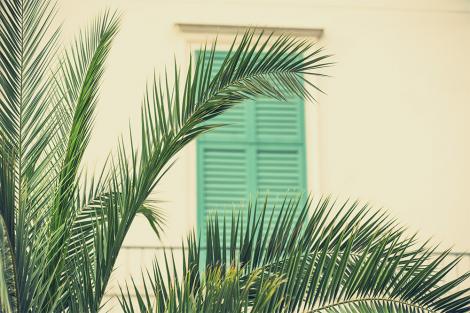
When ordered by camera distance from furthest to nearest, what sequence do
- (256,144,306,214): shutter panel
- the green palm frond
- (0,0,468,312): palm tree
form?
(256,144,306,214): shutter panel, the green palm frond, (0,0,468,312): palm tree

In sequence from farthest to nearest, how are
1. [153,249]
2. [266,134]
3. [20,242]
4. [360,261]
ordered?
[266,134]
[153,249]
[360,261]
[20,242]

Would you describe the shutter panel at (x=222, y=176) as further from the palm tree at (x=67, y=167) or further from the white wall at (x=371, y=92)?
the palm tree at (x=67, y=167)

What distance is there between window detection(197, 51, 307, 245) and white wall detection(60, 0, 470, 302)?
0.15 meters

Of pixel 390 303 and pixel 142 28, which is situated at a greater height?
pixel 142 28

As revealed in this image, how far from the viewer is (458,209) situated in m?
10.1

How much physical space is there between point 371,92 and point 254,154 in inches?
43.0

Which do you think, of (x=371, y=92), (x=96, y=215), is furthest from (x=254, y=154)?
(x=96, y=215)

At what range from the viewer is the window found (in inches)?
393

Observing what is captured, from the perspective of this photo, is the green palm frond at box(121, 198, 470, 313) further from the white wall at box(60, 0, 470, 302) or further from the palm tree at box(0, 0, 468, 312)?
the white wall at box(60, 0, 470, 302)

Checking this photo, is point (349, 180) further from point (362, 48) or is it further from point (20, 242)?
point (20, 242)

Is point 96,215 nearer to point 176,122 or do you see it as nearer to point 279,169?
point 176,122

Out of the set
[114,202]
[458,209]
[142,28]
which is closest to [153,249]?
[142,28]

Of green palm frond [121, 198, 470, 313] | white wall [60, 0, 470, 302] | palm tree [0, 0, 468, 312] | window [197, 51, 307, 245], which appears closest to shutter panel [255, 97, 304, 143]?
window [197, 51, 307, 245]

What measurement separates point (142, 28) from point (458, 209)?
2.89 meters
